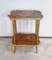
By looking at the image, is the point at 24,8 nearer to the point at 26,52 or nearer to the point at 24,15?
the point at 24,15

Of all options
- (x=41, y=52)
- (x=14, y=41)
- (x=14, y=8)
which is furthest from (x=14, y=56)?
(x=14, y=8)

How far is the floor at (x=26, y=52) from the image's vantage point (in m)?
2.13

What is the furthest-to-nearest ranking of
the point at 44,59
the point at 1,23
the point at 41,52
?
the point at 1,23 < the point at 41,52 < the point at 44,59

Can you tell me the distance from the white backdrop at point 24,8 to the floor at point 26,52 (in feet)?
0.70

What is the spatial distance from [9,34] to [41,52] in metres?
0.70

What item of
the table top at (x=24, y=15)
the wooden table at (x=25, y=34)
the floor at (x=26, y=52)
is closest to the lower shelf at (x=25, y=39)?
the wooden table at (x=25, y=34)

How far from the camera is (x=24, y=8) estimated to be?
2.34 m

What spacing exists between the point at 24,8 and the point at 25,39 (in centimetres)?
52

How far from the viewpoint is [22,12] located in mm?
2168

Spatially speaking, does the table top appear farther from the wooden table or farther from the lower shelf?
the lower shelf

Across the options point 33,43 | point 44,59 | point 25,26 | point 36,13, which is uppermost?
point 36,13

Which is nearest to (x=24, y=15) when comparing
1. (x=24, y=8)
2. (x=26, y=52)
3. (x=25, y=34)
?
(x=24, y=8)

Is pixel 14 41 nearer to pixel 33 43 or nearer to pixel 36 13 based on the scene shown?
pixel 33 43

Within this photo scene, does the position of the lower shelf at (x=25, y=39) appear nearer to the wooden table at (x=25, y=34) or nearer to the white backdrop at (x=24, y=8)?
the wooden table at (x=25, y=34)
